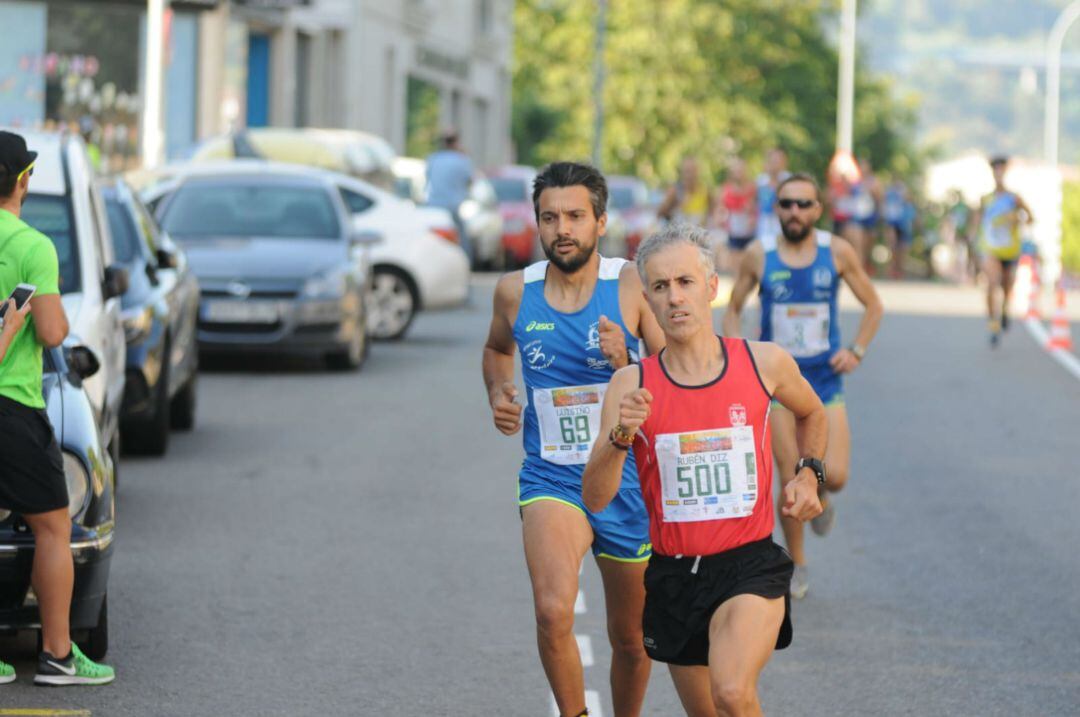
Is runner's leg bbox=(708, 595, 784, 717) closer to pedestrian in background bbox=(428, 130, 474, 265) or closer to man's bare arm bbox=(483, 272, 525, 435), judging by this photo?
man's bare arm bbox=(483, 272, 525, 435)

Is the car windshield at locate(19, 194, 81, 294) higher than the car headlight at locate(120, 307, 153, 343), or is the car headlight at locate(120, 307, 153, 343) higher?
the car windshield at locate(19, 194, 81, 294)

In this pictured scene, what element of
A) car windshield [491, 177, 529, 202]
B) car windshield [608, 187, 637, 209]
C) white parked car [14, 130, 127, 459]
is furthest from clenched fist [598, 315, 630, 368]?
car windshield [608, 187, 637, 209]

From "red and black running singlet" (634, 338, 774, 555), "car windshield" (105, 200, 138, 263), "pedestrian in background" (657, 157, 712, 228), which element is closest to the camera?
"red and black running singlet" (634, 338, 774, 555)

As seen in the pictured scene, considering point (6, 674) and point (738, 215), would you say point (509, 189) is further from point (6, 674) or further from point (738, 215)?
point (6, 674)

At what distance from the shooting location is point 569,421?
256 inches

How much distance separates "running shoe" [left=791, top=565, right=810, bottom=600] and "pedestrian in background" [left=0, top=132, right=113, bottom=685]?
3.35 metres

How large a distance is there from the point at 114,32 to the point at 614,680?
31.0m

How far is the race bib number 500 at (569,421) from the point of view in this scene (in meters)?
6.50

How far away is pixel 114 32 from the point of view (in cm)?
3603

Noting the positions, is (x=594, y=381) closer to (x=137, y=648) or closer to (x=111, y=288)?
(x=137, y=648)

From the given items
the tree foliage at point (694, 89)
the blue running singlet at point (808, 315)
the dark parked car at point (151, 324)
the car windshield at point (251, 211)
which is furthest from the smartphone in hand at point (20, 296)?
the tree foliage at point (694, 89)

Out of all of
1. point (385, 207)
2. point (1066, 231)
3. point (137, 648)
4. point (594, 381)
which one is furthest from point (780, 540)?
point (1066, 231)

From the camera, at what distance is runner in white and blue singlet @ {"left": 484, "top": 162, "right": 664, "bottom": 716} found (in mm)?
→ 6340

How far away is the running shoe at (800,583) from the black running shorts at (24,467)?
3.42m
